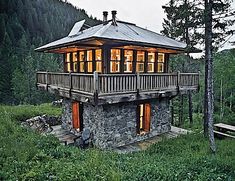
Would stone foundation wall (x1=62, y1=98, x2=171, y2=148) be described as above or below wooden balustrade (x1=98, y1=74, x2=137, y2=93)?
below

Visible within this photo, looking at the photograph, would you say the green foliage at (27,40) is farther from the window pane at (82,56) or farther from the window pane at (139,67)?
the window pane at (139,67)

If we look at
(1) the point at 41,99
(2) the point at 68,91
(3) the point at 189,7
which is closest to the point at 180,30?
(3) the point at 189,7

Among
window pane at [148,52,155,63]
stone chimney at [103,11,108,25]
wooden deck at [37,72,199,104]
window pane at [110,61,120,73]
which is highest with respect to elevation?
stone chimney at [103,11,108,25]

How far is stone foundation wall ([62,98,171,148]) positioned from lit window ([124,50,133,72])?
7.58 ft

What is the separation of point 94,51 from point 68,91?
3081 mm

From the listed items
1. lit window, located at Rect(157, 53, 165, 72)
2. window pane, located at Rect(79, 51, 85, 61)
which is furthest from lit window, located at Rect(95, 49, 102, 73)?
lit window, located at Rect(157, 53, 165, 72)

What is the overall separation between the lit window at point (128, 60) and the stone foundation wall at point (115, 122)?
7.58 ft

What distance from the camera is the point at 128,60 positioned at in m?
13.7

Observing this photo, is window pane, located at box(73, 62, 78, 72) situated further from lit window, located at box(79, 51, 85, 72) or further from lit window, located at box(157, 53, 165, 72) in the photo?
lit window, located at box(157, 53, 165, 72)

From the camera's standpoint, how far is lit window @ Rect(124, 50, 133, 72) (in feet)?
44.2

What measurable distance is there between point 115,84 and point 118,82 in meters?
0.21

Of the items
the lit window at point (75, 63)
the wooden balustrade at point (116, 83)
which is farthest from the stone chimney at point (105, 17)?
the wooden balustrade at point (116, 83)

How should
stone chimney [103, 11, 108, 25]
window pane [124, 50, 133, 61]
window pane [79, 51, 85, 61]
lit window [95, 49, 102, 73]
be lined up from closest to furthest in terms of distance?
lit window [95, 49, 102, 73], window pane [124, 50, 133, 61], stone chimney [103, 11, 108, 25], window pane [79, 51, 85, 61]

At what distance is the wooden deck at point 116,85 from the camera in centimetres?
1030
